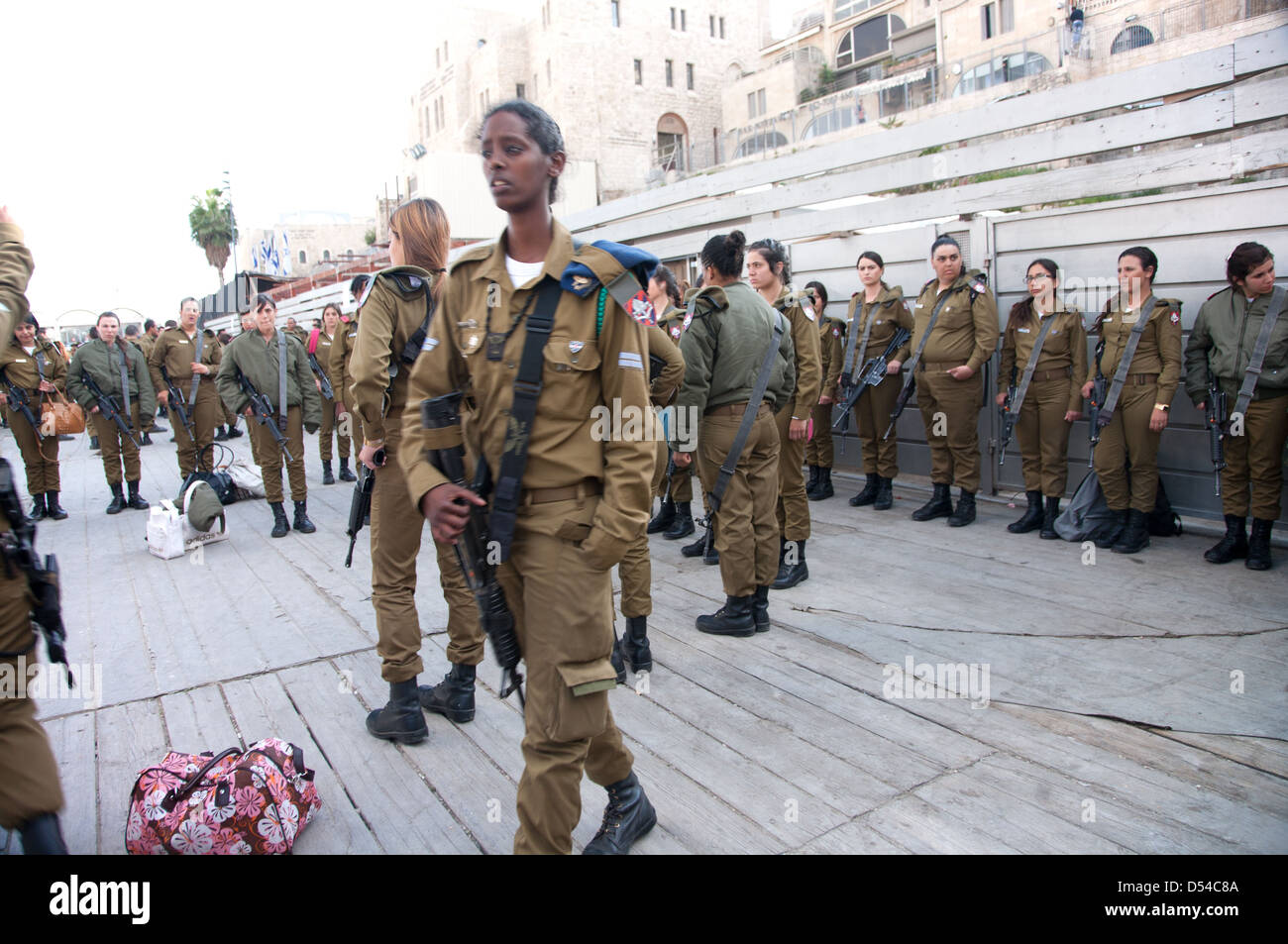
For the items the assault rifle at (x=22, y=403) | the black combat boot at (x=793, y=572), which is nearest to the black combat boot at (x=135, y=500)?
the assault rifle at (x=22, y=403)

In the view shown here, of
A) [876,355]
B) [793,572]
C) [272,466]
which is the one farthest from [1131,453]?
[272,466]

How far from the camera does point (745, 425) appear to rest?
4.15 m

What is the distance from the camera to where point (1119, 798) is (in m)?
2.77

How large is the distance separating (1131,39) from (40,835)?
29112mm

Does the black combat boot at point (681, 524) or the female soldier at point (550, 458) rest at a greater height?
the female soldier at point (550, 458)

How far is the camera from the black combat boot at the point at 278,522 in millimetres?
7312

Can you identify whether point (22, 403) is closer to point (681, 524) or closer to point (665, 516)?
point (665, 516)

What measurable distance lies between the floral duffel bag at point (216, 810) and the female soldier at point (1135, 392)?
5.40 meters

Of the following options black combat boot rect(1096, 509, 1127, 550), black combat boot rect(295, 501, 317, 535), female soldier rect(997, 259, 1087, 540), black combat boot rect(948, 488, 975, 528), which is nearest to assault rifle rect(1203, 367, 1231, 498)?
black combat boot rect(1096, 509, 1127, 550)

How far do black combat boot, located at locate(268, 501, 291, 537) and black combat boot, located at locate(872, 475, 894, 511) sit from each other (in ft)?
17.1

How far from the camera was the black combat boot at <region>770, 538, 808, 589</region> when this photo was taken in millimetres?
5230

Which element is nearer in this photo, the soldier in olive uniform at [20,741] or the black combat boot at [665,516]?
the soldier in olive uniform at [20,741]

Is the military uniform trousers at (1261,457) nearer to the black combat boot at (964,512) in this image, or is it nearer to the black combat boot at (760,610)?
the black combat boot at (964,512)

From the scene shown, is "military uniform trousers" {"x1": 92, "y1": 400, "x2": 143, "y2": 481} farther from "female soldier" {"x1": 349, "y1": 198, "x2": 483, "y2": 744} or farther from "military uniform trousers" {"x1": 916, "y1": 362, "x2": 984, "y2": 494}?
"military uniform trousers" {"x1": 916, "y1": 362, "x2": 984, "y2": 494}
